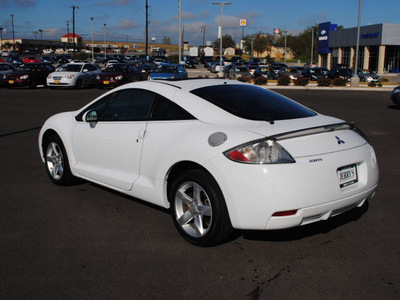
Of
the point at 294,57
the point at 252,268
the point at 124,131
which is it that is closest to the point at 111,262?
the point at 252,268

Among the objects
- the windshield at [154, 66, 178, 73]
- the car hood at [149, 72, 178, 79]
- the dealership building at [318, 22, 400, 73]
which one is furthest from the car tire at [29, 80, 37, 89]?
the dealership building at [318, 22, 400, 73]

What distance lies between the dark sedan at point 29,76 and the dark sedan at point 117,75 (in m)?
4.41

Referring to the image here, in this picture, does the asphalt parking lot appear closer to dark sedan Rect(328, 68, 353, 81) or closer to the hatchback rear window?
the hatchback rear window

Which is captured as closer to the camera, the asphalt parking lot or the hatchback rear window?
the asphalt parking lot

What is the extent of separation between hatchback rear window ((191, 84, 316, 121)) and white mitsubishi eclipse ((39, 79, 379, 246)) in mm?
14

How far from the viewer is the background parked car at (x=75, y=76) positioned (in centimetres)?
2688

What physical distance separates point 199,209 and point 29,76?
87.5 ft

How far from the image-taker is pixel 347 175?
13.3ft

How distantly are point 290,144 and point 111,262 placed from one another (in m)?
1.88

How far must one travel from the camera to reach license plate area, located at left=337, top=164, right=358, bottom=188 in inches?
156

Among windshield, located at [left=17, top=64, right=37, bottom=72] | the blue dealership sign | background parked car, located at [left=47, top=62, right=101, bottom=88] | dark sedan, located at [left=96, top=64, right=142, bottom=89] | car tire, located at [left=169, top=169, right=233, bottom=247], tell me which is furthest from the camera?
the blue dealership sign

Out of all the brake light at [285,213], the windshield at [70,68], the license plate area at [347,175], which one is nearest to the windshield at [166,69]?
the windshield at [70,68]

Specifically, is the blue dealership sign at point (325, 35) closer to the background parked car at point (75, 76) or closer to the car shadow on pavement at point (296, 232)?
the background parked car at point (75, 76)

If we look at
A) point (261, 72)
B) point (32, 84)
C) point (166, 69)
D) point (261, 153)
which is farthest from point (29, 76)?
point (261, 153)
